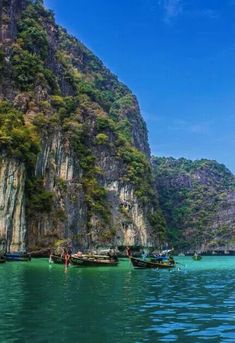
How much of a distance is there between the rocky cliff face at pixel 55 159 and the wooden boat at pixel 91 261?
15314 mm

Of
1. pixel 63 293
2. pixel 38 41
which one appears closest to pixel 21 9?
pixel 38 41

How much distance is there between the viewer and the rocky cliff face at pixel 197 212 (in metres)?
169

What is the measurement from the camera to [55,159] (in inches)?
3292

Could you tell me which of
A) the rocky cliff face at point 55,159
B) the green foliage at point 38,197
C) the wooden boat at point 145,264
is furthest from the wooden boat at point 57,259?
the green foliage at point 38,197

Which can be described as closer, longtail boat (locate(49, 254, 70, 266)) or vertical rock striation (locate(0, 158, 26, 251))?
longtail boat (locate(49, 254, 70, 266))

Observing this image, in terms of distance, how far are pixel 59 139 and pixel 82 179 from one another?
38.7 feet

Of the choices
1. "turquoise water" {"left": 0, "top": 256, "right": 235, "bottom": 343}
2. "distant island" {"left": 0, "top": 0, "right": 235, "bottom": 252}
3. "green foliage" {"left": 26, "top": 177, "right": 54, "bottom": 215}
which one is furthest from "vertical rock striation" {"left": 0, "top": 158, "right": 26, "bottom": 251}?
"turquoise water" {"left": 0, "top": 256, "right": 235, "bottom": 343}

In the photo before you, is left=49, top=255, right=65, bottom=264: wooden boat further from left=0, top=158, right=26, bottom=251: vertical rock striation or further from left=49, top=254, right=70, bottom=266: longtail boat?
left=0, top=158, right=26, bottom=251: vertical rock striation

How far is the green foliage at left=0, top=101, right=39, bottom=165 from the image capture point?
6781 cm

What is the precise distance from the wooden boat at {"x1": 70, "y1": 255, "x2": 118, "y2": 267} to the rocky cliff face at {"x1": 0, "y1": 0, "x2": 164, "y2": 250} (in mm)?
15314

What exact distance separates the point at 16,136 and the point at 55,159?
15242 mm

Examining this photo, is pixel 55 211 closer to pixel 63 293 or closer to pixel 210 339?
pixel 63 293

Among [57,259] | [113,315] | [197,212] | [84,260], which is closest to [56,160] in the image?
[57,259]

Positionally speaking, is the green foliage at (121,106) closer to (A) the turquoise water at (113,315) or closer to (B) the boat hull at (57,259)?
(B) the boat hull at (57,259)
